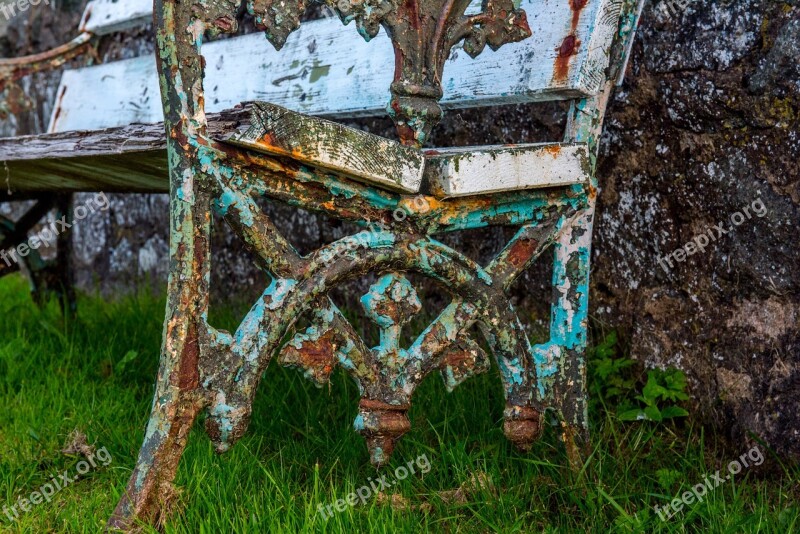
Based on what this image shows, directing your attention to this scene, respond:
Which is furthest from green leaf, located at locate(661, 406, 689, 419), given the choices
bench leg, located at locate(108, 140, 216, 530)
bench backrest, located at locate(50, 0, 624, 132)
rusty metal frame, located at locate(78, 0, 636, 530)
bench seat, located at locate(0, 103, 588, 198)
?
bench leg, located at locate(108, 140, 216, 530)

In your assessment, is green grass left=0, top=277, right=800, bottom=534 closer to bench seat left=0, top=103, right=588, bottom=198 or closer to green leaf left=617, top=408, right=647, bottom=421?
green leaf left=617, top=408, right=647, bottom=421

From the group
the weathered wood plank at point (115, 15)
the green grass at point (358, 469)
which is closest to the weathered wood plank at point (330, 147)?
the green grass at point (358, 469)

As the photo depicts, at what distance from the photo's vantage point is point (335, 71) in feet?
8.34

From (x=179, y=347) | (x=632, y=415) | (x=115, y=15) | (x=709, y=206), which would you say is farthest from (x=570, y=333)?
(x=115, y=15)

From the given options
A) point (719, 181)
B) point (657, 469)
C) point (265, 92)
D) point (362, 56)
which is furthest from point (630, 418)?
point (265, 92)

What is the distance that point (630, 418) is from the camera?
2191 millimetres

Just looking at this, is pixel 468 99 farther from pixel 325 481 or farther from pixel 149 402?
pixel 149 402

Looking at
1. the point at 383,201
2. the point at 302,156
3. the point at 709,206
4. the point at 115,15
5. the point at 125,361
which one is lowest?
the point at 125,361

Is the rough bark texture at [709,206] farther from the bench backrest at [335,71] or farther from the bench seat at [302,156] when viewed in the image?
the bench seat at [302,156]

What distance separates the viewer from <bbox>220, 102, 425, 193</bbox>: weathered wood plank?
4.87ft

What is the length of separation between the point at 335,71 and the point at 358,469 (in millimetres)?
1175

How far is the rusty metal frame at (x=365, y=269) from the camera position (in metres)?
1.50

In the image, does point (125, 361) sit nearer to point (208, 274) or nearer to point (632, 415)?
point (208, 274)

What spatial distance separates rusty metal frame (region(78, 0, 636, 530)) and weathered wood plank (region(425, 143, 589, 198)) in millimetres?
53
